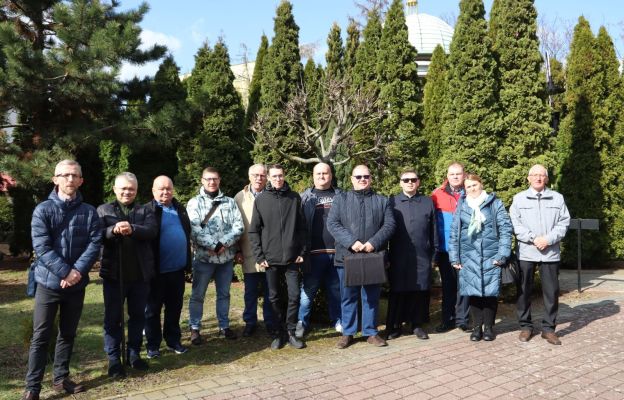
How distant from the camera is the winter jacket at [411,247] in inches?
214

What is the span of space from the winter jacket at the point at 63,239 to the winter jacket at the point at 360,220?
2282mm

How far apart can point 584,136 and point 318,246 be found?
8.63m

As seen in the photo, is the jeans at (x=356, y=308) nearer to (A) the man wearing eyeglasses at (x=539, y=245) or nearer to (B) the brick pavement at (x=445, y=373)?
(B) the brick pavement at (x=445, y=373)

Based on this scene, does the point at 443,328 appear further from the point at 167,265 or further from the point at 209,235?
the point at 167,265

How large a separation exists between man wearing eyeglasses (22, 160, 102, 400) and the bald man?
79 centimetres

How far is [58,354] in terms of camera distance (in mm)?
4008

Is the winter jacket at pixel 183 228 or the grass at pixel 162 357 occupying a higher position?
the winter jacket at pixel 183 228

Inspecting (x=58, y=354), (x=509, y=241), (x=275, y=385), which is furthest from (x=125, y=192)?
(x=509, y=241)

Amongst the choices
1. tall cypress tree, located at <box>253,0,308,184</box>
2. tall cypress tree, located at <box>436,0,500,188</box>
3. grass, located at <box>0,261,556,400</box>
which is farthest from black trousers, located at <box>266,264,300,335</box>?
tall cypress tree, located at <box>253,0,308,184</box>

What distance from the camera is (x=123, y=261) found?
4277mm

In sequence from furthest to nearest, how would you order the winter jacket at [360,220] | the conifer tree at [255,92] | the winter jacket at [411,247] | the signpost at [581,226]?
the conifer tree at [255,92]
the signpost at [581,226]
the winter jacket at [411,247]
the winter jacket at [360,220]

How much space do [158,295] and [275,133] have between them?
7.29 meters

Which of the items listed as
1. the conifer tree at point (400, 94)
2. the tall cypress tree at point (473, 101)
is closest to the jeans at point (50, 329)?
the tall cypress tree at point (473, 101)

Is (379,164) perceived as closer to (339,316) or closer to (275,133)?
(275,133)
